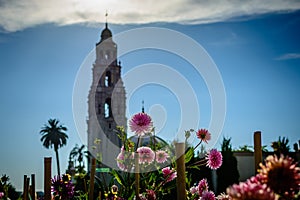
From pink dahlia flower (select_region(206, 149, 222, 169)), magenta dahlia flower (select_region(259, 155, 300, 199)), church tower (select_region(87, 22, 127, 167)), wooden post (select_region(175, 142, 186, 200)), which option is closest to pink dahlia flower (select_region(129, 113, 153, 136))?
pink dahlia flower (select_region(206, 149, 222, 169))

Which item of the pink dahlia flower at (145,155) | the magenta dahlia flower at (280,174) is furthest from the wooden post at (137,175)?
the magenta dahlia flower at (280,174)

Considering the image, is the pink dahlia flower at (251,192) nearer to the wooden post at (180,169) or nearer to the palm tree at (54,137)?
the wooden post at (180,169)

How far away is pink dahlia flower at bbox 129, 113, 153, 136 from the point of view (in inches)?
104

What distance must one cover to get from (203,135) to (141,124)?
375mm

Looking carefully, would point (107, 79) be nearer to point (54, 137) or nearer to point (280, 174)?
point (54, 137)

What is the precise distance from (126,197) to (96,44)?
38831mm

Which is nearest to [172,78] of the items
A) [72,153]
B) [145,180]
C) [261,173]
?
[145,180]

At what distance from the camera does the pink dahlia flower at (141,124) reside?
263cm

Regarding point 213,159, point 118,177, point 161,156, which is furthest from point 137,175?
point 213,159

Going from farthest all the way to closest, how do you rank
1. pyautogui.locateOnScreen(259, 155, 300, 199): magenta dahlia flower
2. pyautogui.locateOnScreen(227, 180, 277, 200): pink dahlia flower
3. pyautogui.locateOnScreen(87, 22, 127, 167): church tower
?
1. pyautogui.locateOnScreen(87, 22, 127, 167): church tower
2. pyautogui.locateOnScreen(259, 155, 300, 199): magenta dahlia flower
3. pyautogui.locateOnScreen(227, 180, 277, 200): pink dahlia flower

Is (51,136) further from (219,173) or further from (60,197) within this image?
(60,197)

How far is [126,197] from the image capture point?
8.91 ft

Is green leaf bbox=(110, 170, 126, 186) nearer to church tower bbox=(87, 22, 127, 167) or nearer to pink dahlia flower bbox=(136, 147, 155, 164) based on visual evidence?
pink dahlia flower bbox=(136, 147, 155, 164)

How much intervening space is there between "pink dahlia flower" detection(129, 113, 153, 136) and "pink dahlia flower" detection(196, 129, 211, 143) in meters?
0.31
